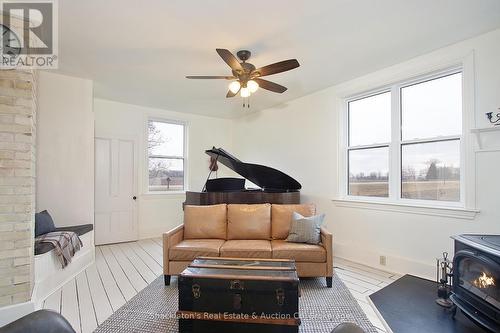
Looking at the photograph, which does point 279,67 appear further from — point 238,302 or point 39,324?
point 39,324

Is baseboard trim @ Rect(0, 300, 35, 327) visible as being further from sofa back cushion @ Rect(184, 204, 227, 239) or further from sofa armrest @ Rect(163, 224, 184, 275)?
sofa back cushion @ Rect(184, 204, 227, 239)

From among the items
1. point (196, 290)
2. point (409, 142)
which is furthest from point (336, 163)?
point (196, 290)

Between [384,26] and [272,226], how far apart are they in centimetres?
259

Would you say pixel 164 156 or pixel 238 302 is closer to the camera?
pixel 238 302

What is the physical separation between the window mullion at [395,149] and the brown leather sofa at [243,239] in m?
1.15

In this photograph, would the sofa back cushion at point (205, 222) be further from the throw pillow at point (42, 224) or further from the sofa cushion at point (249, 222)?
the throw pillow at point (42, 224)

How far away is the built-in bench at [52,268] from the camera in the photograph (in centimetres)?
→ 259

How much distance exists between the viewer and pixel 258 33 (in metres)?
2.55

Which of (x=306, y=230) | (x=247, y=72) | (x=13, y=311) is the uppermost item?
(x=247, y=72)

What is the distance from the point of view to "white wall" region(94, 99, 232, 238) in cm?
484

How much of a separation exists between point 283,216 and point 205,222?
1.05 m

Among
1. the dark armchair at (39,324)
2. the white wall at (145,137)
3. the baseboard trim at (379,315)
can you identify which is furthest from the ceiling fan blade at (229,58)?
the white wall at (145,137)

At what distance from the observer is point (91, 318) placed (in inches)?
88.0

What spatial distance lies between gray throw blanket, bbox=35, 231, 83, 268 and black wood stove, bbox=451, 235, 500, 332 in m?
4.08
